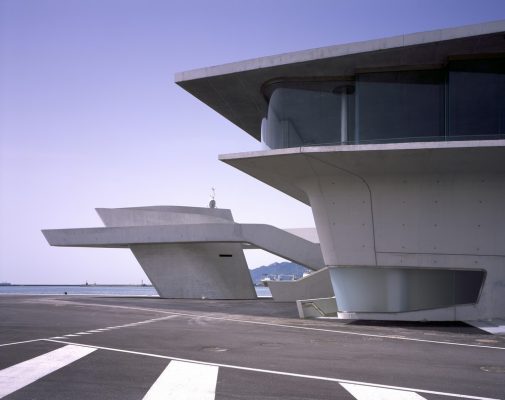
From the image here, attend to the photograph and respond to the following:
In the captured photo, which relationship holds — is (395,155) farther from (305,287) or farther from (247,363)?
(305,287)

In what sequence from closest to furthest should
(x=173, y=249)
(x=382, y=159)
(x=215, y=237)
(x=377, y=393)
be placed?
1. (x=377, y=393)
2. (x=382, y=159)
3. (x=215, y=237)
4. (x=173, y=249)

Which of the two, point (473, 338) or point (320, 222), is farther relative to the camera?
point (320, 222)

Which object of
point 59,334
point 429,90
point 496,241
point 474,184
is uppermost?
point 429,90

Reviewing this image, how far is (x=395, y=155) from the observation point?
58.9 ft

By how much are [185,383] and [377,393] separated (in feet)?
8.01

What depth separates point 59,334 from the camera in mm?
13578

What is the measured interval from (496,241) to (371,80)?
6824 mm

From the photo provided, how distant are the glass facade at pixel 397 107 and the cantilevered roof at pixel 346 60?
0.45 m

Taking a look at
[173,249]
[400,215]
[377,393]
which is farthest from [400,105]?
[173,249]

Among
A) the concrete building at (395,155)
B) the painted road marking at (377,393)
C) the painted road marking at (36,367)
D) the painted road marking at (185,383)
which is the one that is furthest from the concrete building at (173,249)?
the painted road marking at (377,393)

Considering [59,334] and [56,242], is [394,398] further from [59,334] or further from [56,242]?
[56,242]

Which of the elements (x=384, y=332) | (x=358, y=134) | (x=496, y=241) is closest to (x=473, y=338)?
(x=384, y=332)

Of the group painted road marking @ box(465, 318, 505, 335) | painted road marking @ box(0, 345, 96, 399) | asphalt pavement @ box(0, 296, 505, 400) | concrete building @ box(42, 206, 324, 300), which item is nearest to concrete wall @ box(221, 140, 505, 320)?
painted road marking @ box(465, 318, 505, 335)

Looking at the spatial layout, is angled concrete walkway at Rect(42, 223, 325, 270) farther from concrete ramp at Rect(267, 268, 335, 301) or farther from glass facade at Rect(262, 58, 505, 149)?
glass facade at Rect(262, 58, 505, 149)
